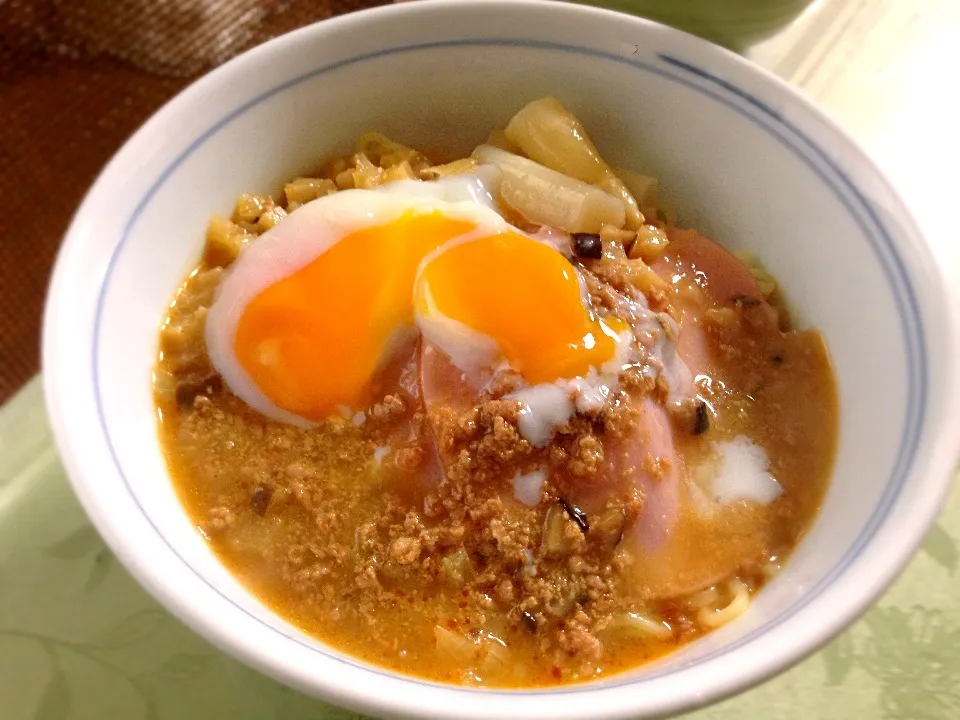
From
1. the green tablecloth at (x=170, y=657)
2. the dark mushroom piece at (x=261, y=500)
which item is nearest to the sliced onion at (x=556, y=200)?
the dark mushroom piece at (x=261, y=500)

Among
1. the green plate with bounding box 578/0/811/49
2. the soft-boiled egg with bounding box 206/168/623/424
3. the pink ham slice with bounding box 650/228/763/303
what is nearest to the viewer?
the soft-boiled egg with bounding box 206/168/623/424

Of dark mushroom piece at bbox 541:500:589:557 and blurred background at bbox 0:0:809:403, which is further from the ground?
dark mushroom piece at bbox 541:500:589:557

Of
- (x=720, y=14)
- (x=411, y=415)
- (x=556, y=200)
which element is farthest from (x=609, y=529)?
(x=720, y=14)

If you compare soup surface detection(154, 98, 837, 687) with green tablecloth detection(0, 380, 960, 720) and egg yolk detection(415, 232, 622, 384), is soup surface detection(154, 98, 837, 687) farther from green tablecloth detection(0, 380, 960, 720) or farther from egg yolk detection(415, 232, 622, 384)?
green tablecloth detection(0, 380, 960, 720)

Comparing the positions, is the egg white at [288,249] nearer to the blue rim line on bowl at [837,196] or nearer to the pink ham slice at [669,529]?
the blue rim line on bowl at [837,196]

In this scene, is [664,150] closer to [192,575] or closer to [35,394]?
[192,575]

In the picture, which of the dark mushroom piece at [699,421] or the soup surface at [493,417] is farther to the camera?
the dark mushroom piece at [699,421]

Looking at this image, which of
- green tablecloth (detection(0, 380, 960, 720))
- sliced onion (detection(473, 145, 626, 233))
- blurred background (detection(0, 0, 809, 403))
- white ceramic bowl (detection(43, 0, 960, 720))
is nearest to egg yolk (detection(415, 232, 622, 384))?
sliced onion (detection(473, 145, 626, 233))
